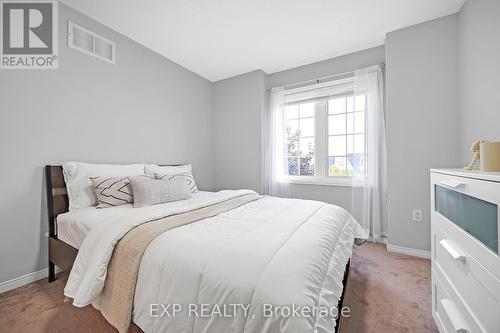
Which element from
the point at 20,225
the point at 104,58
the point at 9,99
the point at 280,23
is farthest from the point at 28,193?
the point at 280,23

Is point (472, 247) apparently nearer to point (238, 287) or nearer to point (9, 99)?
point (238, 287)

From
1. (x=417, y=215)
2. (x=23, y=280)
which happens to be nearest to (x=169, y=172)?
(x=23, y=280)

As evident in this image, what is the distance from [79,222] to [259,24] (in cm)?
247

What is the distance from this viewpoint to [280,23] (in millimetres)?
2193

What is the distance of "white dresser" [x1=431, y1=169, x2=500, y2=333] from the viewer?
0.71 m

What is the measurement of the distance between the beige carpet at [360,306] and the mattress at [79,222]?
1.41ft

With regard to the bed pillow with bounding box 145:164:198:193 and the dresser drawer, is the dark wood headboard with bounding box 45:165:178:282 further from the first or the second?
the dresser drawer

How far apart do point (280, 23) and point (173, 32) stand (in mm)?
1213

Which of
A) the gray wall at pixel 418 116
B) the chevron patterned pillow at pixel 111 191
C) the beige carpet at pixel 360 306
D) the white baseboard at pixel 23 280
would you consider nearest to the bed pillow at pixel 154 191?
the chevron patterned pillow at pixel 111 191

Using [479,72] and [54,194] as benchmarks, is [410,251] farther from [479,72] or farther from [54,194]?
[54,194]

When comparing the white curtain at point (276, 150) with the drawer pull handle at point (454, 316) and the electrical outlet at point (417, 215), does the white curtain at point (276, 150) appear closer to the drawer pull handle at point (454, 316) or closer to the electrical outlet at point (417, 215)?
the electrical outlet at point (417, 215)

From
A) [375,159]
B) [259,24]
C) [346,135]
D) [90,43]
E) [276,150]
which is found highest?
[259,24]

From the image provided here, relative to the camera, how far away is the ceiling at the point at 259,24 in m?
1.94

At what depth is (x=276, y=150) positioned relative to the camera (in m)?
3.27
